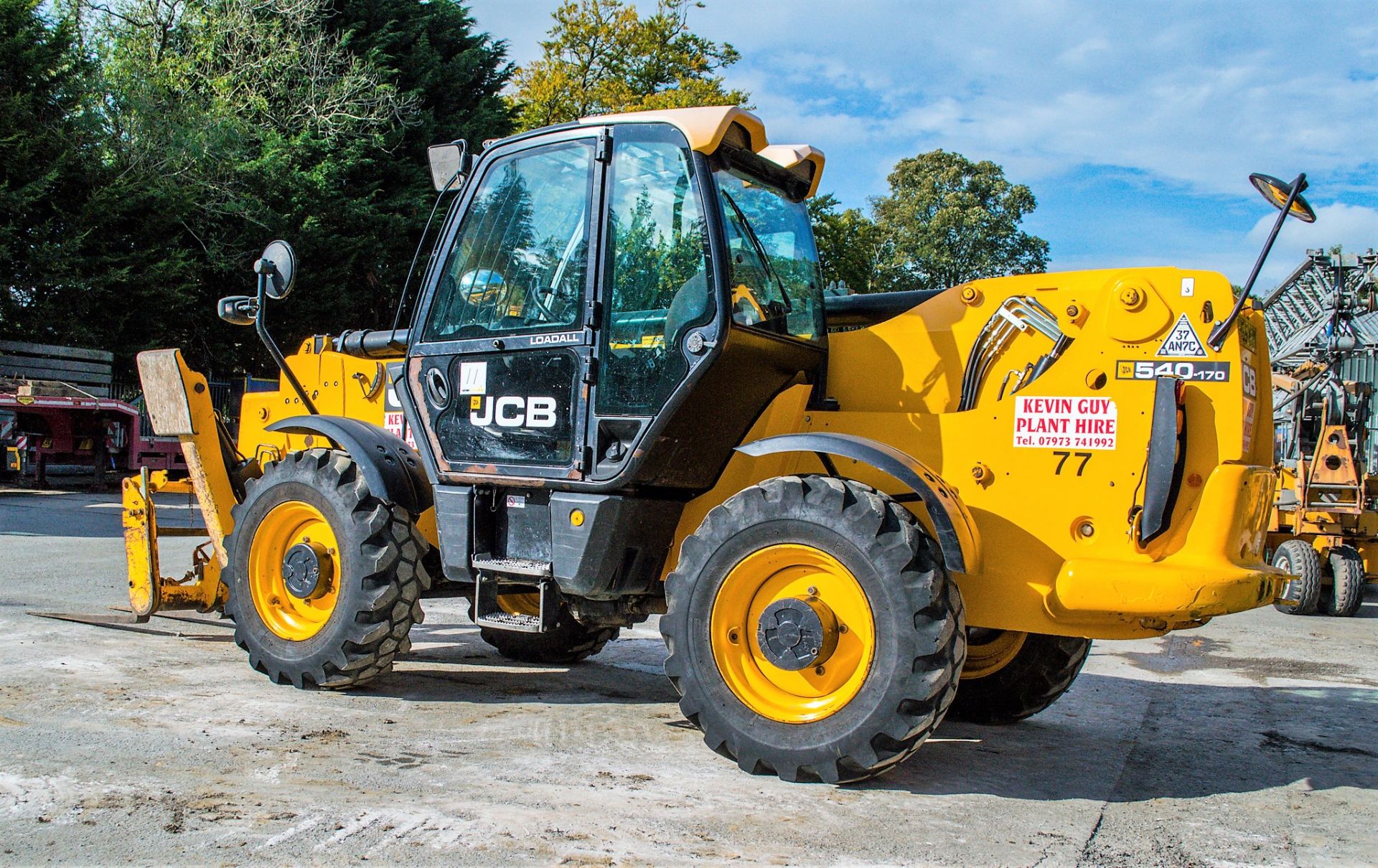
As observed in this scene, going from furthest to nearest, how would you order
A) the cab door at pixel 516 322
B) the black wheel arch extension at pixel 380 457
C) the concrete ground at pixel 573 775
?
the black wheel arch extension at pixel 380 457 < the cab door at pixel 516 322 < the concrete ground at pixel 573 775

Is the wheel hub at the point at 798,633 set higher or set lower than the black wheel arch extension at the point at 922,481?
lower

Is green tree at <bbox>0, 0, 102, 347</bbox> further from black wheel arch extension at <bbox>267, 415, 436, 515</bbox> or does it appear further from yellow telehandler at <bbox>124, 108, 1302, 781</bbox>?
yellow telehandler at <bbox>124, 108, 1302, 781</bbox>

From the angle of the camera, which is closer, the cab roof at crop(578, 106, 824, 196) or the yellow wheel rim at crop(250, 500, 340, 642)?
the cab roof at crop(578, 106, 824, 196)

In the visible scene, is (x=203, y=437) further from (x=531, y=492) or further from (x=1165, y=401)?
(x=1165, y=401)

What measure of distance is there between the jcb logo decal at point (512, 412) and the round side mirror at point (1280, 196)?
2937mm

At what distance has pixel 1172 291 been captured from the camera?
4.41 m

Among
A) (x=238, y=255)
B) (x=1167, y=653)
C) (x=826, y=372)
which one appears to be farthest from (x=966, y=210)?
(x=826, y=372)

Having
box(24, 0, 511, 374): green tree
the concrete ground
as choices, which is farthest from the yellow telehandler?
box(24, 0, 511, 374): green tree

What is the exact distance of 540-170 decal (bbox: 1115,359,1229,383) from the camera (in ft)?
14.0

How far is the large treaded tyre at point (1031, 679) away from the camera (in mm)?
5414

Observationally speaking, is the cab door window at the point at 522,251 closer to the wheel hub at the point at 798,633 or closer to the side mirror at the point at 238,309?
the side mirror at the point at 238,309

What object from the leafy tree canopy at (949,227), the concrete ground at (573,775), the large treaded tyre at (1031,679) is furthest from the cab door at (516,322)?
the leafy tree canopy at (949,227)

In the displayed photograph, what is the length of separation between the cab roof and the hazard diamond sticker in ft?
5.82

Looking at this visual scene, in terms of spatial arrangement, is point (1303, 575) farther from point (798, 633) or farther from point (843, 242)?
point (843, 242)
